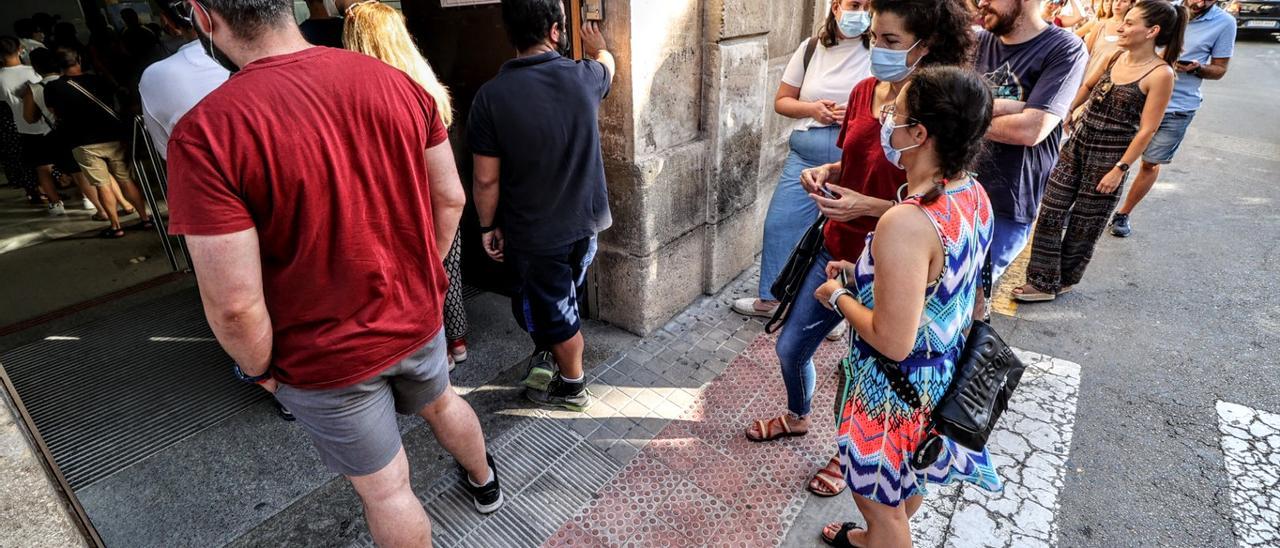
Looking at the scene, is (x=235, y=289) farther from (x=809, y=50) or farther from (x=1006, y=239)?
(x=1006, y=239)

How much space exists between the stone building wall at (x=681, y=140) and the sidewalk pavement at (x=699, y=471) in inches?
20.7

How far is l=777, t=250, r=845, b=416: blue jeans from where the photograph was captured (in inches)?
97.0

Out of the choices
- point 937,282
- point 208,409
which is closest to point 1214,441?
point 937,282

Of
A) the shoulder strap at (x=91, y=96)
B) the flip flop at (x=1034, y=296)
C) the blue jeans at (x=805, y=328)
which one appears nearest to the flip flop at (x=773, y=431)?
the blue jeans at (x=805, y=328)

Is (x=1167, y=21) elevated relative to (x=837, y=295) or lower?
elevated

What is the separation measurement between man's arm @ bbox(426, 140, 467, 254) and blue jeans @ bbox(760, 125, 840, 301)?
1899 mm

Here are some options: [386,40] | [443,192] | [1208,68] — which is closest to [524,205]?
[443,192]

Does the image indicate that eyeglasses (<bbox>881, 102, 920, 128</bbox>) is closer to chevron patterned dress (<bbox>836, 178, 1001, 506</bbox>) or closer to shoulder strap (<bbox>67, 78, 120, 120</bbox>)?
chevron patterned dress (<bbox>836, 178, 1001, 506</bbox>)

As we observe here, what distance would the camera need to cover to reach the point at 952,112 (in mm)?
1602

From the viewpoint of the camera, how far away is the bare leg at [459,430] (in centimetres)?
220

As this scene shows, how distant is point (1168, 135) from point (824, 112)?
3640mm

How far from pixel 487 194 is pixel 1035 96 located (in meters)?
2.31

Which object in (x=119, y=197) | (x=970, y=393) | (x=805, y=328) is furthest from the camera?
(x=119, y=197)

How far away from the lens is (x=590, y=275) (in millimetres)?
3797
